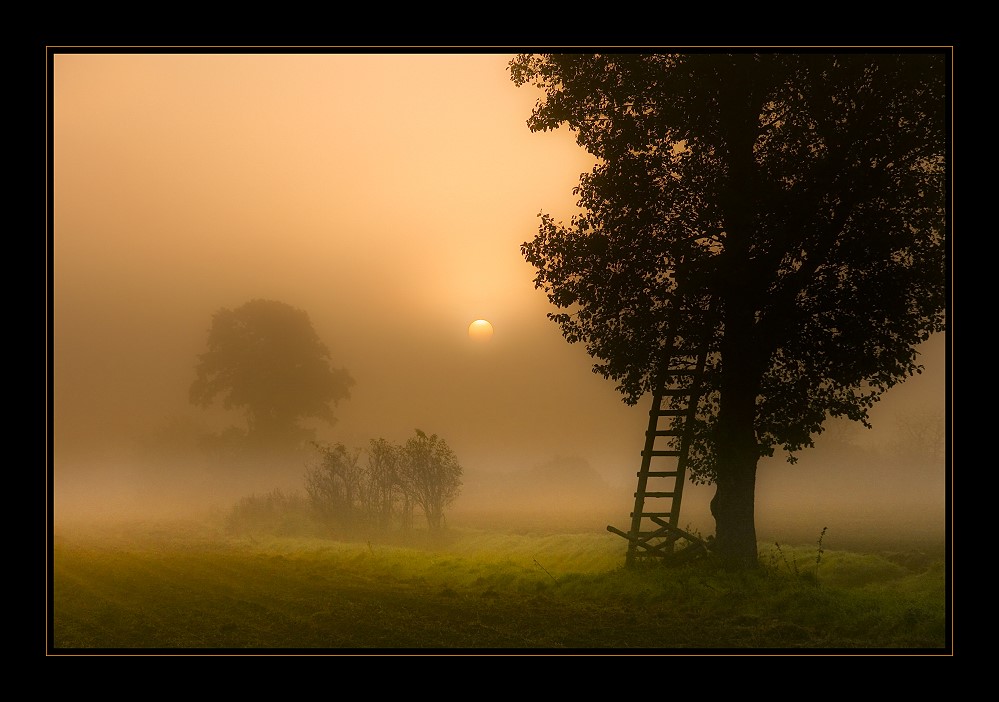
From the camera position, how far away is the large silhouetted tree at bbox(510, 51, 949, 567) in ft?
40.9

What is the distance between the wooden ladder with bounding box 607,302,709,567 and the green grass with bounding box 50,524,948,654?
1.04ft

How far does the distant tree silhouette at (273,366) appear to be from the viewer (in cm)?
1293

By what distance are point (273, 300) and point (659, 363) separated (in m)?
5.87

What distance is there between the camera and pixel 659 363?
13.0 m

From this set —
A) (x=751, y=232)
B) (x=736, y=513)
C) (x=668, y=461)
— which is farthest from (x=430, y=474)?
(x=751, y=232)

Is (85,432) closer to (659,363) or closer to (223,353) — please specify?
(223,353)

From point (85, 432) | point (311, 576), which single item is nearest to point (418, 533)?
point (311, 576)

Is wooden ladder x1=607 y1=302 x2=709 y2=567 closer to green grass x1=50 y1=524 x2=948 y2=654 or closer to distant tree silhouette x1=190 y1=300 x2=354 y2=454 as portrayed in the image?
green grass x1=50 y1=524 x2=948 y2=654

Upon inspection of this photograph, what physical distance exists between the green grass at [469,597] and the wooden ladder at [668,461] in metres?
0.32

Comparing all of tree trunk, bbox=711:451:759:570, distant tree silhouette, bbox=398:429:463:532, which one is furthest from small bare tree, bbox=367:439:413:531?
tree trunk, bbox=711:451:759:570

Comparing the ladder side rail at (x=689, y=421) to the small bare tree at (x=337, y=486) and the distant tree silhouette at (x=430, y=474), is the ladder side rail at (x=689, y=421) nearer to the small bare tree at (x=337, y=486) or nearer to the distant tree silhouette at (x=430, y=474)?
the distant tree silhouette at (x=430, y=474)

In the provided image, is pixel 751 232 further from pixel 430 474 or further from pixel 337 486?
pixel 337 486

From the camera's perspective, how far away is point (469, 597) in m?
12.4

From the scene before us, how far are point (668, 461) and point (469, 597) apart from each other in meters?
3.62
